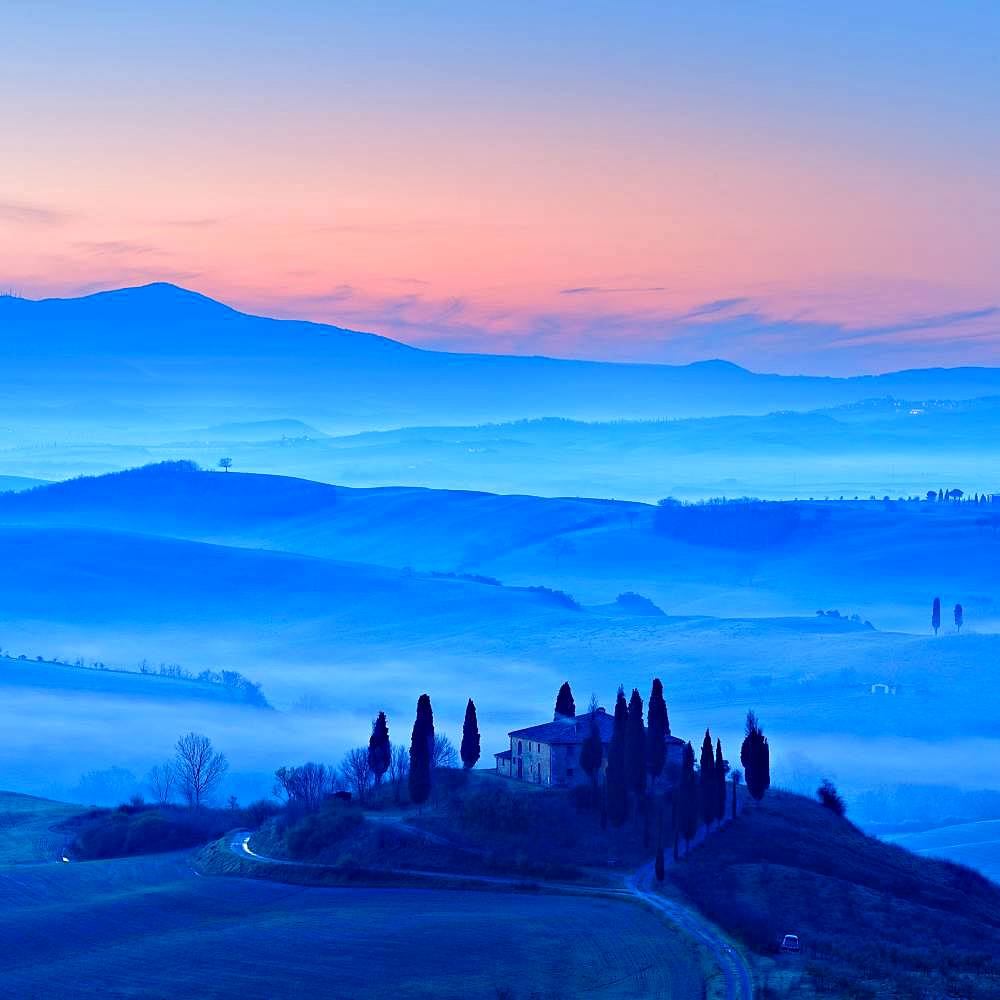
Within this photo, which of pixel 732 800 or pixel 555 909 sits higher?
pixel 732 800

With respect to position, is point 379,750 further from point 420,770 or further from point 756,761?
point 756,761

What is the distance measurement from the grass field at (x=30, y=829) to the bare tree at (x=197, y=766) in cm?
1326

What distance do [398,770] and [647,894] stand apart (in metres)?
36.1

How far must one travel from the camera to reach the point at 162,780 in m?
132

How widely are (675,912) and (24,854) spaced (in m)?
35.2

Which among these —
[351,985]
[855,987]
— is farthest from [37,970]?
[855,987]

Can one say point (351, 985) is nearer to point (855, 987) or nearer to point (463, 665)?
point (855, 987)

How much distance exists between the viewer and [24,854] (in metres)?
82.4

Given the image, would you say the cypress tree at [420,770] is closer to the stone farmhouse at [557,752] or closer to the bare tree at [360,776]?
the stone farmhouse at [557,752]

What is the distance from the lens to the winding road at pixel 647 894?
5125cm

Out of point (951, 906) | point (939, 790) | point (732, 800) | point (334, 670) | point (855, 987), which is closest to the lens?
point (855, 987)

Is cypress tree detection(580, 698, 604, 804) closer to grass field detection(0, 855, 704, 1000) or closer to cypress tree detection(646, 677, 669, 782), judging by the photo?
cypress tree detection(646, 677, 669, 782)

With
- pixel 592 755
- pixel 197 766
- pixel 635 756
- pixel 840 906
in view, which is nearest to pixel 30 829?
pixel 592 755

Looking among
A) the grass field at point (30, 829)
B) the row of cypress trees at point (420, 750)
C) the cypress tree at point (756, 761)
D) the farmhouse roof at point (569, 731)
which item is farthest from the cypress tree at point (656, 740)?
the grass field at point (30, 829)
